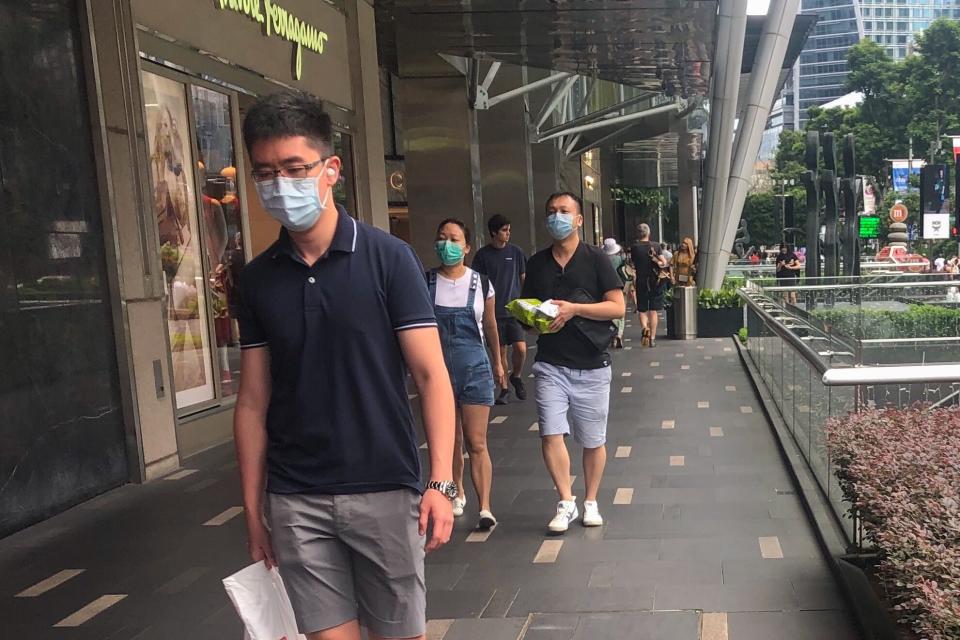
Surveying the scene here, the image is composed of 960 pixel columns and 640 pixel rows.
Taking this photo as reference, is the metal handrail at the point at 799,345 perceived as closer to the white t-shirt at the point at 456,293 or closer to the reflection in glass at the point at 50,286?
the white t-shirt at the point at 456,293

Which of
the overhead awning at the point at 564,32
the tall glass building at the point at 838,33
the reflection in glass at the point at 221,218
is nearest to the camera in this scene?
the reflection in glass at the point at 221,218

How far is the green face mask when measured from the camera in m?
5.36

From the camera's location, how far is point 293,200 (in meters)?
2.30

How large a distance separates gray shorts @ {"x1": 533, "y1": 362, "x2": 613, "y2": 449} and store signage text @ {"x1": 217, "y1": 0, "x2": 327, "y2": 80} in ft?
17.7

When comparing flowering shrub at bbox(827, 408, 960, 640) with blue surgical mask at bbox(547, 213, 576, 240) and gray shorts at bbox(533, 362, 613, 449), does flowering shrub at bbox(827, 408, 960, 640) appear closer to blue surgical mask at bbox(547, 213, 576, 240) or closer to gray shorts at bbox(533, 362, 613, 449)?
gray shorts at bbox(533, 362, 613, 449)

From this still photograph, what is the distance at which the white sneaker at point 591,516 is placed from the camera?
17.4ft

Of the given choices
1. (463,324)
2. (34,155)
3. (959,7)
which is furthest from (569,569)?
(959,7)

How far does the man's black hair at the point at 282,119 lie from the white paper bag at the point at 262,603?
1110mm

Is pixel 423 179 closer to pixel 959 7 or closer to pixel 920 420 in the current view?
pixel 920 420

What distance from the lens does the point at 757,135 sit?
664 inches

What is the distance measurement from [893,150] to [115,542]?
44440 millimetres

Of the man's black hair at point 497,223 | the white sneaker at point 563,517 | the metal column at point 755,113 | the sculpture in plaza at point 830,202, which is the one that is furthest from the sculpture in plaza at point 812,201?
the white sneaker at point 563,517

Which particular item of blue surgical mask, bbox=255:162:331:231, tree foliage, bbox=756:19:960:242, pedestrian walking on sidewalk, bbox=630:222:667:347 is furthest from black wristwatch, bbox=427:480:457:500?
tree foliage, bbox=756:19:960:242

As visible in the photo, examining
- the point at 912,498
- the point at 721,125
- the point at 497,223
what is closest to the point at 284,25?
the point at 497,223
